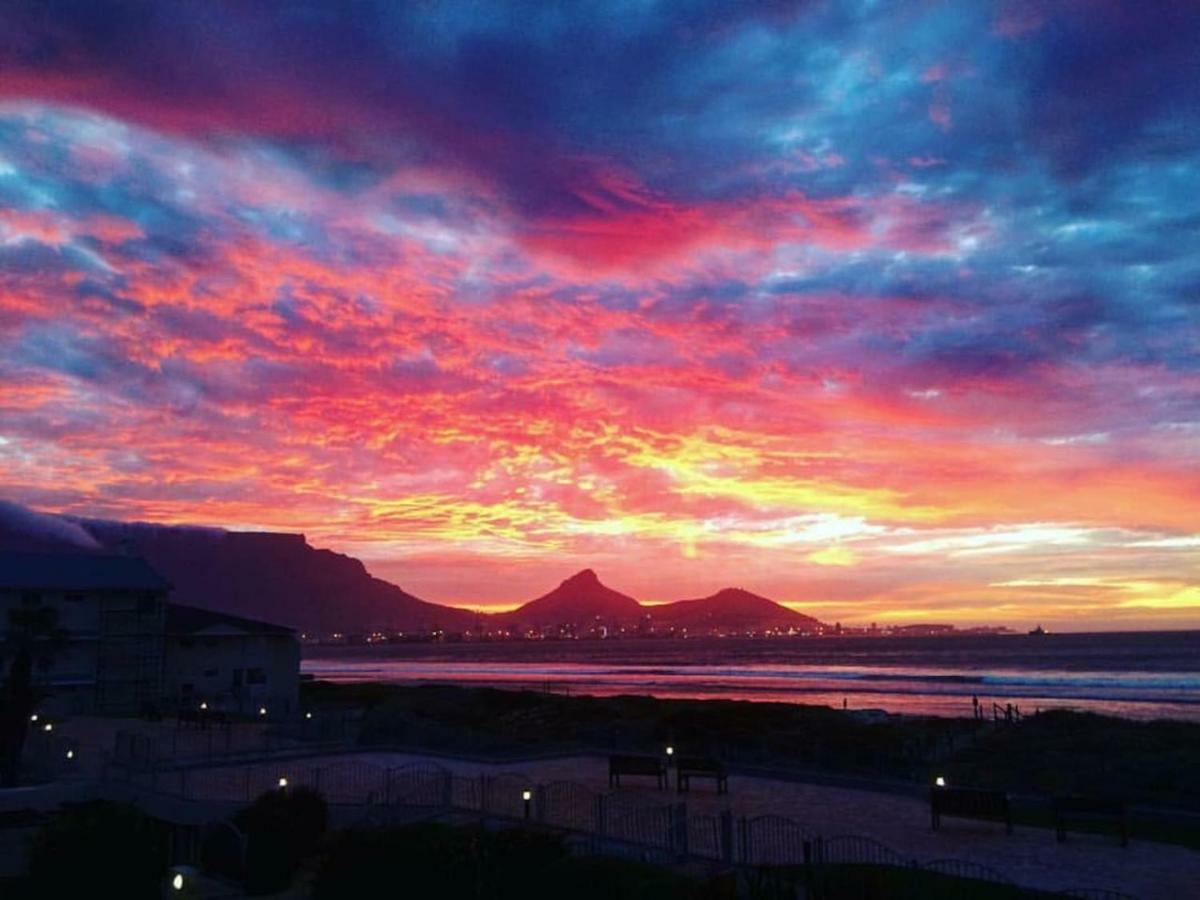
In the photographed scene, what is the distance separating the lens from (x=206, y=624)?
49188 mm

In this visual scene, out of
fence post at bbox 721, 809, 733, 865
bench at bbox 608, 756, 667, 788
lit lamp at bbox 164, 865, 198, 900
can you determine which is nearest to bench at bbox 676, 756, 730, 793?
bench at bbox 608, 756, 667, 788

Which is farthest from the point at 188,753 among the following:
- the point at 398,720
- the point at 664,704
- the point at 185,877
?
the point at 664,704

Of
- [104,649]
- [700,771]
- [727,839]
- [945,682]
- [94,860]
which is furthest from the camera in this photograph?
[945,682]

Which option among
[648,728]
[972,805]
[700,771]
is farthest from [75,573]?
[972,805]

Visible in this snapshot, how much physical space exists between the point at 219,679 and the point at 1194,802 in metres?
41.8

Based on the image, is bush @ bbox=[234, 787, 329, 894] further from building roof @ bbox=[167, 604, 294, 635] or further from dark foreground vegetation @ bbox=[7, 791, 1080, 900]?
building roof @ bbox=[167, 604, 294, 635]

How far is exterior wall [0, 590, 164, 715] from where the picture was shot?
4388 centimetres

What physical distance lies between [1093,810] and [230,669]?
138 feet

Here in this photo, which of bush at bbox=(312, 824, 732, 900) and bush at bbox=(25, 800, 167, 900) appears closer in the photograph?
bush at bbox=(312, 824, 732, 900)

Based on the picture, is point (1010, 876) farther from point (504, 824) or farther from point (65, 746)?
point (65, 746)

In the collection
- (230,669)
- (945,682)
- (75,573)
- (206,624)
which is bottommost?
(945,682)

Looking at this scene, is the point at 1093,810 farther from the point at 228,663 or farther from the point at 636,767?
the point at 228,663

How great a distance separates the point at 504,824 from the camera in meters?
16.6

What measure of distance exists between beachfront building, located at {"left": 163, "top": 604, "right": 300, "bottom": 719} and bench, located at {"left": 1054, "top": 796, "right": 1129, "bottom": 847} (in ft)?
120
